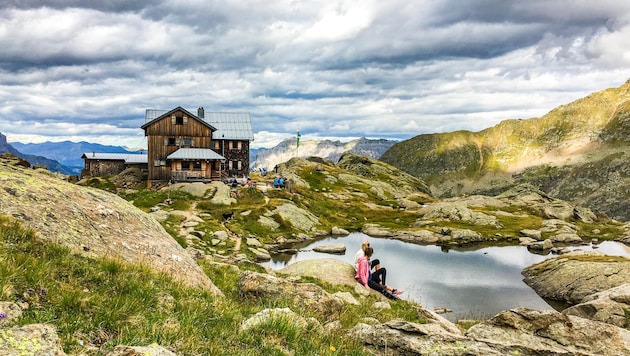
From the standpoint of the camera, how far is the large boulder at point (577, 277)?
44312 millimetres

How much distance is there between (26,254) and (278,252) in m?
53.0

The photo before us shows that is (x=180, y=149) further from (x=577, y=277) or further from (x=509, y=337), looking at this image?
(x=509, y=337)

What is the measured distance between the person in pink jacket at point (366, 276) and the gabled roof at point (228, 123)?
78119mm

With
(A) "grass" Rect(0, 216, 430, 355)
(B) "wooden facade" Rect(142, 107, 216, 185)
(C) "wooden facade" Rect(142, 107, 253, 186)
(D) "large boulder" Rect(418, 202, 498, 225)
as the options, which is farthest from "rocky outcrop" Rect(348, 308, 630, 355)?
(D) "large boulder" Rect(418, 202, 498, 225)

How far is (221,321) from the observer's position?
8648 millimetres

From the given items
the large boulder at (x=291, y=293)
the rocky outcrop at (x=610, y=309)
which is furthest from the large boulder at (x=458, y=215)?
the large boulder at (x=291, y=293)

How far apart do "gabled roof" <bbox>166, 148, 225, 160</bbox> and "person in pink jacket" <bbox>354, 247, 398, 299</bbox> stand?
221 feet

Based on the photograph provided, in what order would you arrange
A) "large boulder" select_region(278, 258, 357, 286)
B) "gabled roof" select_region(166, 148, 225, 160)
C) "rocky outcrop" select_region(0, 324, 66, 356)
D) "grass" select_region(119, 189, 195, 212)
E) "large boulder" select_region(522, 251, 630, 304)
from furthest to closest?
"gabled roof" select_region(166, 148, 225, 160) < "grass" select_region(119, 189, 195, 212) < "large boulder" select_region(522, 251, 630, 304) < "large boulder" select_region(278, 258, 357, 286) < "rocky outcrop" select_region(0, 324, 66, 356)

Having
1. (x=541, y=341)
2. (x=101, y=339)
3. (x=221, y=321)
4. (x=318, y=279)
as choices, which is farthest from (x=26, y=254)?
(x=318, y=279)

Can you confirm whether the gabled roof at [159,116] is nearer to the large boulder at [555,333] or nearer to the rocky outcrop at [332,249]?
the rocky outcrop at [332,249]

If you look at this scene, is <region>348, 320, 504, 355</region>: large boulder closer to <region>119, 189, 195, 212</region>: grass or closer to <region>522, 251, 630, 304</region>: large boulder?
<region>522, 251, 630, 304</region>: large boulder

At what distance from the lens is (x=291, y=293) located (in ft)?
42.7

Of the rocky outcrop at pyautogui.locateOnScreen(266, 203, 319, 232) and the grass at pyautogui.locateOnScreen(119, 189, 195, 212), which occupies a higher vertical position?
the grass at pyautogui.locateOnScreen(119, 189, 195, 212)

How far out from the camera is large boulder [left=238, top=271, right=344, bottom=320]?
41.6 ft
